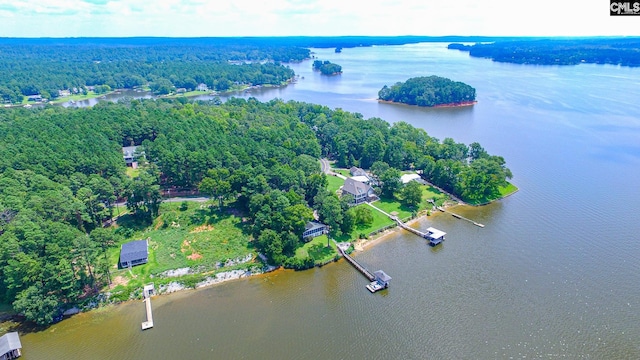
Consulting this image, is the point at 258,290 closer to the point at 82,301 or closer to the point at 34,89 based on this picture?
the point at 82,301

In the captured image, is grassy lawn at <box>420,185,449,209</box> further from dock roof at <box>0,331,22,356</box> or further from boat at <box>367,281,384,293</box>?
dock roof at <box>0,331,22,356</box>

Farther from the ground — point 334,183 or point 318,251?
point 334,183

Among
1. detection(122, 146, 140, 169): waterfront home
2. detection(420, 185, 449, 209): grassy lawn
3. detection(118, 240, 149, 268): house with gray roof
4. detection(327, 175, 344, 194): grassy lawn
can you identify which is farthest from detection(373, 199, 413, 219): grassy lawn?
detection(122, 146, 140, 169): waterfront home

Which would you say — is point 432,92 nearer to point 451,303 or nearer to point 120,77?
point 451,303

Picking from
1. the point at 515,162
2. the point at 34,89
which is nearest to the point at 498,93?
the point at 515,162

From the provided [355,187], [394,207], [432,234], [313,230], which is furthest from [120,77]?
[432,234]

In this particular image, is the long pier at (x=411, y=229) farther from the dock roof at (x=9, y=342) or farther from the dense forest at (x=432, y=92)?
the dense forest at (x=432, y=92)
